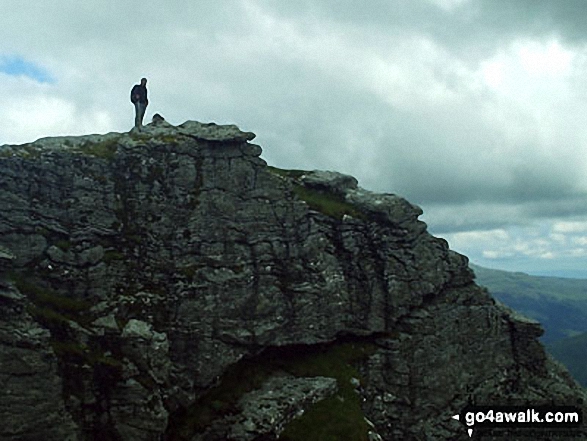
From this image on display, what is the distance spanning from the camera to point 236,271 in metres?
47.3

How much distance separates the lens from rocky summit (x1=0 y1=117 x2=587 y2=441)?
37750 mm

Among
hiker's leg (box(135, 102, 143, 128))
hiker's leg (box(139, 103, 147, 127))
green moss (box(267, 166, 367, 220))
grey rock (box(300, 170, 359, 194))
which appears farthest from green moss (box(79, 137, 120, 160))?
grey rock (box(300, 170, 359, 194))

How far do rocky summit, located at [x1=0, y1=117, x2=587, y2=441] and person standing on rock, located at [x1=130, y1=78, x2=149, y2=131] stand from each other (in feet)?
6.32

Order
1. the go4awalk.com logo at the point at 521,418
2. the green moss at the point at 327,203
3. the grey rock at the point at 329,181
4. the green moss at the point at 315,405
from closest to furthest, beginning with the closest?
1. the green moss at the point at 315,405
2. the go4awalk.com logo at the point at 521,418
3. the green moss at the point at 327,203
4. the grey rock at the point at 329,181

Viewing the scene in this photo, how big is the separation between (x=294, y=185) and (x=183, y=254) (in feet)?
48.4

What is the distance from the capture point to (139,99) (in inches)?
2162

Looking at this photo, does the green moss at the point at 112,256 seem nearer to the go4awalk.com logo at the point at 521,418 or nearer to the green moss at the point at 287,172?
the green moss at the point at 287,172

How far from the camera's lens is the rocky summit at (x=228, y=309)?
124ft

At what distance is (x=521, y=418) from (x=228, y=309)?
97.6 ft

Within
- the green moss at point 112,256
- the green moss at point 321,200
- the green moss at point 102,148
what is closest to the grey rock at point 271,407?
the green moss at point 112,256

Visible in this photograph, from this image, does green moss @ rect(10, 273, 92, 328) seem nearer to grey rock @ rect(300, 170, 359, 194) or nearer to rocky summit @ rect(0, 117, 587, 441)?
rocky summit @ rect(0, 117, 587, 441)

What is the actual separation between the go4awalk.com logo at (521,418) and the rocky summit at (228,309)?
1.86 feet

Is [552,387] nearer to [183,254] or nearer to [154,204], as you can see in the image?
[183,254]

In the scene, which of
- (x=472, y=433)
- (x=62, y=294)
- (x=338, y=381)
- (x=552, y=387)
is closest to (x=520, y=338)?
(x=552, y=387)
